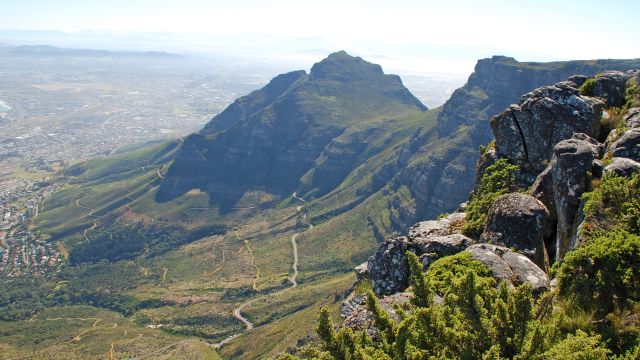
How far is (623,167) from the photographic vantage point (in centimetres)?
2844

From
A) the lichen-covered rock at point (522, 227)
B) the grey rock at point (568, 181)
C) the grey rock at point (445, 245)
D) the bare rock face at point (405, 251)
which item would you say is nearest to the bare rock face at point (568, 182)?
the grey rock at point (568, 181)

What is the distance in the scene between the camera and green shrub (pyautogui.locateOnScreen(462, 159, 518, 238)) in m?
40.2

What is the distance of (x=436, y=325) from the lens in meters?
19.1

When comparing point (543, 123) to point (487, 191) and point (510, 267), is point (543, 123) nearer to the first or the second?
point (487, 191)

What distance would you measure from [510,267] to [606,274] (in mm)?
7522

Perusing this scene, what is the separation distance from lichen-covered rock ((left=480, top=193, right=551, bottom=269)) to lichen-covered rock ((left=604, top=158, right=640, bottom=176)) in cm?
613

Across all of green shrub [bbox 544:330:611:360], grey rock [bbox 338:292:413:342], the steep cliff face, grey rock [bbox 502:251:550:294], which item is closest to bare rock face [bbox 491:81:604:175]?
the steep cliff face

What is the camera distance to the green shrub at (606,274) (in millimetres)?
20031

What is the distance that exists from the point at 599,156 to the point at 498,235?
10.7 m

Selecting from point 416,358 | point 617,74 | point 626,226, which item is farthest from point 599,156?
point 416,358

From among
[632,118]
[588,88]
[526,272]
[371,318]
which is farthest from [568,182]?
[588,88]

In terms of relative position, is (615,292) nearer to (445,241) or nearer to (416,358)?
(416,358)

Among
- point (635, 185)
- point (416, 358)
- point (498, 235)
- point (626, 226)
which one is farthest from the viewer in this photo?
point (498, 235)

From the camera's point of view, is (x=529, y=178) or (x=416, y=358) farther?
(x=529, y=178)
